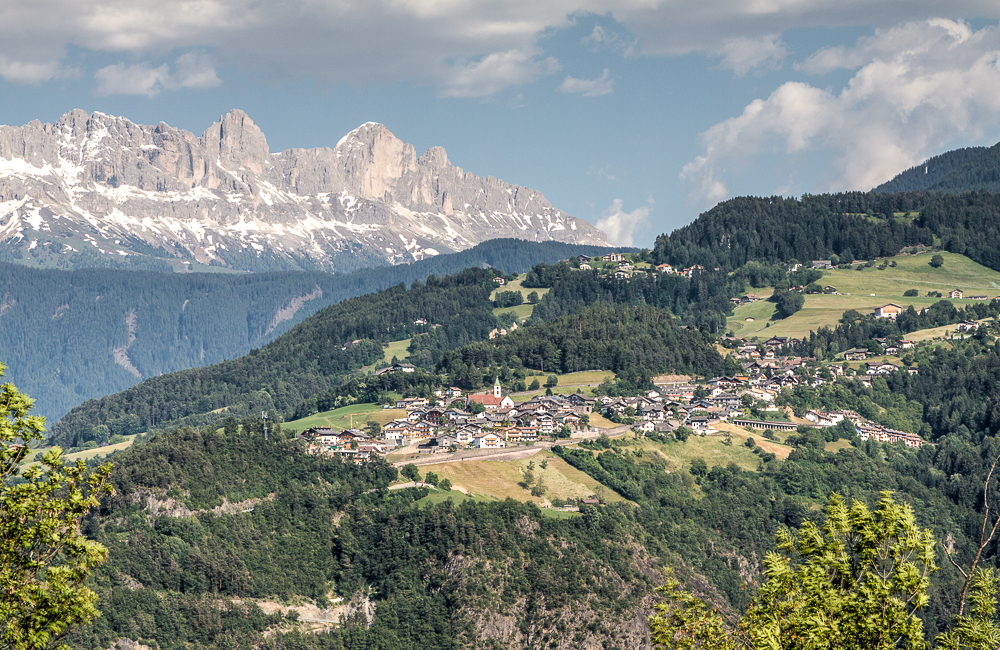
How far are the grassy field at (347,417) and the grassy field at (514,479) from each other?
31950 mm

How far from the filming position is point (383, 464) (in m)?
139

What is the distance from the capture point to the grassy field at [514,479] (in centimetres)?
13575

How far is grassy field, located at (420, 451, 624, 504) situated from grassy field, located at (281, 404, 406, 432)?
105 feet

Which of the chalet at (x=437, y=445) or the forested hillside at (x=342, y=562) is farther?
the chalet at (x=437, y=445)

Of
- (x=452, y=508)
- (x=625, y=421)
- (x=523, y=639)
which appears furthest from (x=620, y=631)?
(x=625, y=421)

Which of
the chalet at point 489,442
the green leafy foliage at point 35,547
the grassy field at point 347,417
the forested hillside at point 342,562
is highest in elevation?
the green leafy foliage at point 35,547

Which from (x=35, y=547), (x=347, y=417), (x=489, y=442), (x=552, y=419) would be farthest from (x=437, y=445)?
(x=35, y=547)

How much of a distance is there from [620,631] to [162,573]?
44.5 meters

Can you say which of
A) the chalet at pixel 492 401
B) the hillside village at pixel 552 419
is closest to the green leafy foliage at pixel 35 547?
the hillside village at pixel 552 419

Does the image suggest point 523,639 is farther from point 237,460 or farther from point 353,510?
point 237,460

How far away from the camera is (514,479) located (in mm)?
139875

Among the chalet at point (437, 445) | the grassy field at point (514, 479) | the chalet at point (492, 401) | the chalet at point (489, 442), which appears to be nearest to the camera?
the grassy field at point (514, 479)

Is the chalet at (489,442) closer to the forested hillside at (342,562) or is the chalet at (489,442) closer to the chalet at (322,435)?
the chalet at (322,435)

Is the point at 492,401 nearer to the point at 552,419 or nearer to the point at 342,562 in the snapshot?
the point at 552,419
